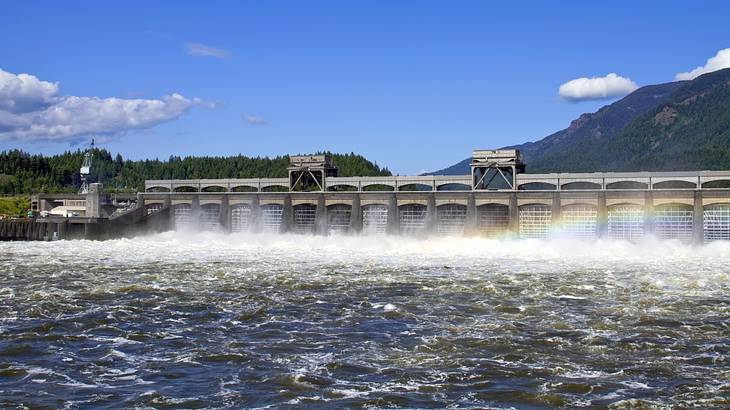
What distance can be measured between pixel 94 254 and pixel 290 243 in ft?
59.2

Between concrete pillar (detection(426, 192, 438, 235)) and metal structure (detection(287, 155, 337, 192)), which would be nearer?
concrete pillar (detection(426, 192, 438, 235))

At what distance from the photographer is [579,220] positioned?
62.9m

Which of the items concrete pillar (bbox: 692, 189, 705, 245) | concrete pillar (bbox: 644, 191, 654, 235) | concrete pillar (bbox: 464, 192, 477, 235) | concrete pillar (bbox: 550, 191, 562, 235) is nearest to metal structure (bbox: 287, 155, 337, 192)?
concrete pillar (bbox: 464, 192, 477, 235)

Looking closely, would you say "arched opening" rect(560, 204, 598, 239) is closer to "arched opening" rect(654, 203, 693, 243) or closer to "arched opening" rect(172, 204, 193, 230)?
"arched opening" rect(654, 203, 693, 243)

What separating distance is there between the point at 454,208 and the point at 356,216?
9997 mm

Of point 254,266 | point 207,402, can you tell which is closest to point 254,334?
point 207,402

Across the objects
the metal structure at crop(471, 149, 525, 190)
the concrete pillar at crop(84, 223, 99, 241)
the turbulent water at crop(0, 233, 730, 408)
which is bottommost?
the turbulent water at crop(0, 233, 730, 408)

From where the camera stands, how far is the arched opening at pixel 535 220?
6397cm

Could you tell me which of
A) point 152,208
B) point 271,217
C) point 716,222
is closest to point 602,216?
point 716,222

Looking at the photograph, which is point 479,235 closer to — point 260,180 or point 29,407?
point 260,180

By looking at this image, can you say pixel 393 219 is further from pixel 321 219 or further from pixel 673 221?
pixel 673 221

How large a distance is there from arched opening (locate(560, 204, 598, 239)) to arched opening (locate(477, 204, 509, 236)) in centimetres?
539

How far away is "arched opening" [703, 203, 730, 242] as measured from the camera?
5744cm

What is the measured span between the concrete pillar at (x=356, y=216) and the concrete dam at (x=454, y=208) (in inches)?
4.0
